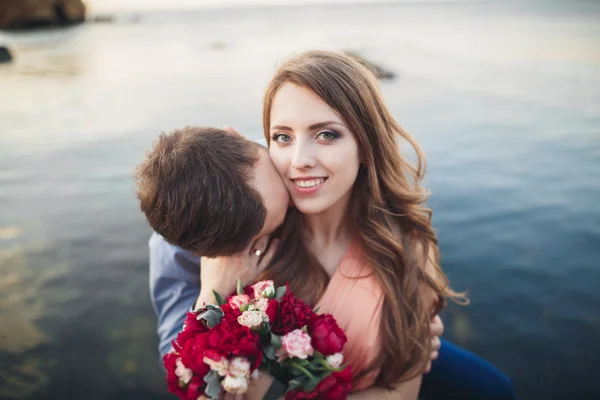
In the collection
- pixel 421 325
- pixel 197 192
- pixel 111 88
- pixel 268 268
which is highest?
pixel 197 192

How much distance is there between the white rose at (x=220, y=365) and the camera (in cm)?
169

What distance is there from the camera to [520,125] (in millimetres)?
11266

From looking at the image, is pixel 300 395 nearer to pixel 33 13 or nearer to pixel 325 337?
pixel 325 337

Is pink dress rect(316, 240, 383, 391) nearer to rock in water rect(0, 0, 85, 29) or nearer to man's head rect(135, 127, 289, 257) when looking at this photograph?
man's head rect(135, 127, 289, 257)

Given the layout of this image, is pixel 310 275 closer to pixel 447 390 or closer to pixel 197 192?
pixel 197 192

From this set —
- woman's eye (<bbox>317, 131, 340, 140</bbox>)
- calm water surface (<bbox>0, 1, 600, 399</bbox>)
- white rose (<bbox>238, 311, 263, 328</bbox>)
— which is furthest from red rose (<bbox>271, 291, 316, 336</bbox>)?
calm water surface (<bbox>0, 1, 600, 399</bbox>)

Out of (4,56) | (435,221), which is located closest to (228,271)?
(435,221)

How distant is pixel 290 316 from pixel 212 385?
1.40 ft

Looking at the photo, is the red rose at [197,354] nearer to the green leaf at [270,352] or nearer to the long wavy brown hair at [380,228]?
the green leaf at [270,352]

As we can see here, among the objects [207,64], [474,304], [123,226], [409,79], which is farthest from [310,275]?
[207,64]

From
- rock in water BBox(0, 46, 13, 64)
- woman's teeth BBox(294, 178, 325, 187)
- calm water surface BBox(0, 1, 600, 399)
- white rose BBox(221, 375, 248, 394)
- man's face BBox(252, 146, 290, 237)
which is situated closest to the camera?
white rose BBox(221, 375, 248, 394)

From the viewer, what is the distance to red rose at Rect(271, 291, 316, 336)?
1.91 metres

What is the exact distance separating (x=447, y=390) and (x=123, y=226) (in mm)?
5517

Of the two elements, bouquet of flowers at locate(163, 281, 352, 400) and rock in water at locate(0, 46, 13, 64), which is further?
rock in water at locate(0, 46, 13, 64)
